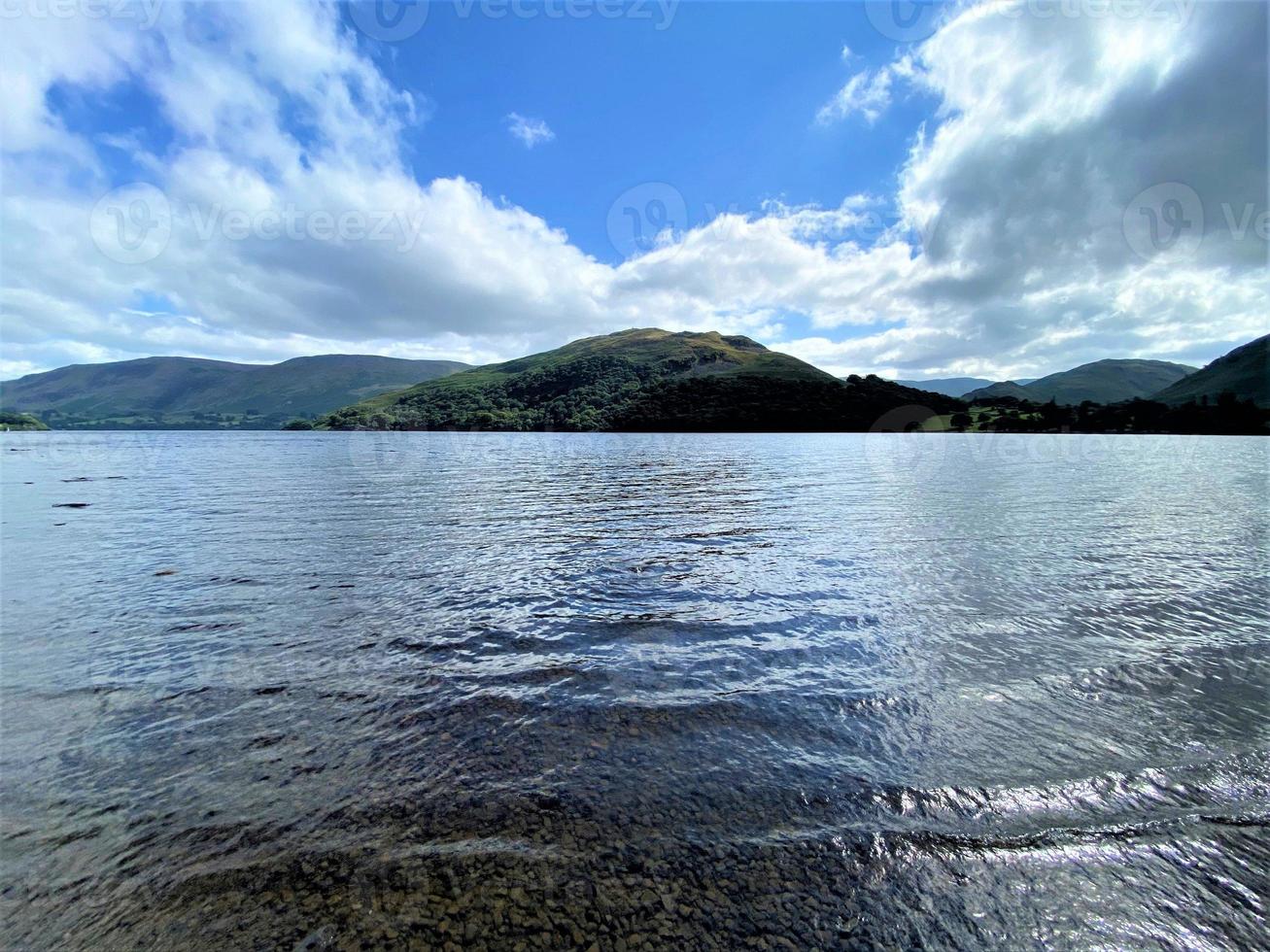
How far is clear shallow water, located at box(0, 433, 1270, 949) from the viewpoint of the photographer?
216 inches

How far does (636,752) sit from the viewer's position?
324 inches

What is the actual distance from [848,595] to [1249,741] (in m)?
8.18

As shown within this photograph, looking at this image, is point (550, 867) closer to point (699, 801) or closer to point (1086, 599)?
point (699, 801)

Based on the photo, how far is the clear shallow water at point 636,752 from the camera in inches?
216

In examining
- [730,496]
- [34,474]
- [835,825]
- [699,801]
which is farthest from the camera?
[34,474]

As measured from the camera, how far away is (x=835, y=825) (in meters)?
6.61

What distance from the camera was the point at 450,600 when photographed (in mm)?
15648

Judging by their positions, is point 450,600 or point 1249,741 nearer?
point 1249,741

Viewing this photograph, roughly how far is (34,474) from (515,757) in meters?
80.5

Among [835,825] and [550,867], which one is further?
[835,825]

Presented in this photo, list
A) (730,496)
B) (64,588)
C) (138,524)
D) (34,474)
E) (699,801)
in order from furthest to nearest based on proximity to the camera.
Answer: (34,474) < (730,496) < (138,524) < (64,588) < (699,801)

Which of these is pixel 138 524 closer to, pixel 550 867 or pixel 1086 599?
pixel 550 867

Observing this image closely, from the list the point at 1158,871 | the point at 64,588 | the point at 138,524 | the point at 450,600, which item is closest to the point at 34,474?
the point at 138,524

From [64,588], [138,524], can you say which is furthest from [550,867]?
[138,524]
